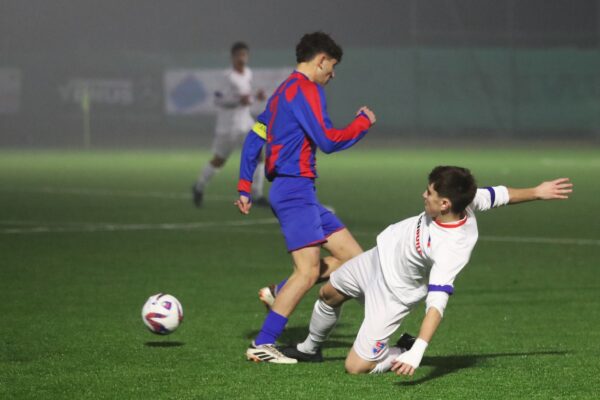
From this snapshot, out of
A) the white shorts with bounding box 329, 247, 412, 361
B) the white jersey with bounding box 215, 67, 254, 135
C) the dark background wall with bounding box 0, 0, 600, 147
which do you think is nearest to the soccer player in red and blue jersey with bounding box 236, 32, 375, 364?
the white shorts with bounding box 329, 247, 412, 361

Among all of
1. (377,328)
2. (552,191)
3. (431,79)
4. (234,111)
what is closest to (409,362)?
(377,328)

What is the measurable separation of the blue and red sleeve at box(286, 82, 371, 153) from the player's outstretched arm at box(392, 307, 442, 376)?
4.62 ft

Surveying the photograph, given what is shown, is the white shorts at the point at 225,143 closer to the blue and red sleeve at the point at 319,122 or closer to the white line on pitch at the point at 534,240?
the white line on pitch at the point at 534,240

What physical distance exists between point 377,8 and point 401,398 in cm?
4044

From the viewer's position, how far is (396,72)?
4184 centimetres

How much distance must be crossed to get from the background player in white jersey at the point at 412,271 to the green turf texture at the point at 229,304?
210 mm

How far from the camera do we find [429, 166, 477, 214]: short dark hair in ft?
22.1

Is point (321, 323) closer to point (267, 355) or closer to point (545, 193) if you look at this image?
point (267, 355)

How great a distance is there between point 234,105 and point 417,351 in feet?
46.7

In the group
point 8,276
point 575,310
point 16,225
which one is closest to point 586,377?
point 575,310

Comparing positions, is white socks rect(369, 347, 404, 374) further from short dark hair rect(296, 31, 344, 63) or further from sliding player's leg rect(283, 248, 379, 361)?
short dark hair rect(296, 31, 344, 63)

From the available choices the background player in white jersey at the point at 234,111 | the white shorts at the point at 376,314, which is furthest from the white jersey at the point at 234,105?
the white shorts at the point at 376,314

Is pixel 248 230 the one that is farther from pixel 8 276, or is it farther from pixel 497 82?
pixel 497 82

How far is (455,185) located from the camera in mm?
6723
